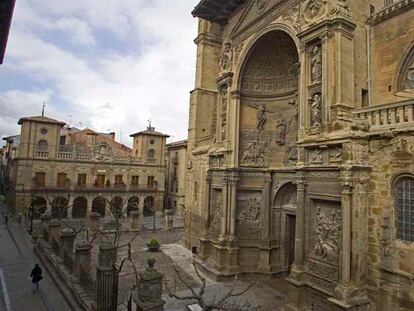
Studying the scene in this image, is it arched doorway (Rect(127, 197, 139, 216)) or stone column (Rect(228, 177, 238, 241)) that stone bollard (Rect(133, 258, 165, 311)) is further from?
arched doorway (Rect(127, 197, 139, 216))

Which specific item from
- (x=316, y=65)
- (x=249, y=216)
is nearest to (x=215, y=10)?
(x=316, y=65)

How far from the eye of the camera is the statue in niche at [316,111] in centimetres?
1069

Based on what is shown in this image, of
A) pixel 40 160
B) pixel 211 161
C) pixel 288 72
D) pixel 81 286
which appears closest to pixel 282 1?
pixel 288 72

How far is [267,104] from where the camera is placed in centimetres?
1573

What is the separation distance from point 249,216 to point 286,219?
6.04 feet

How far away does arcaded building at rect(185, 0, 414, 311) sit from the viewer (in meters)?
8.57

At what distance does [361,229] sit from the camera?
8.86m

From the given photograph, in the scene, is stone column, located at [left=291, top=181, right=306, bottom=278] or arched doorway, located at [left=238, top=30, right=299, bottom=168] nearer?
stone column, located at [left=291, top=181, right=306, bottom=278]

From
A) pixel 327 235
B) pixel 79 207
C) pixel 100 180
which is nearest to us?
pixel 327 235

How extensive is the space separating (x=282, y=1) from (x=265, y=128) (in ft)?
19.1

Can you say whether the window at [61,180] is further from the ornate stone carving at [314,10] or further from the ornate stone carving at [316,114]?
the ornate stone carving at [314,10]

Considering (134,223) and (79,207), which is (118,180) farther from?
(134,223)

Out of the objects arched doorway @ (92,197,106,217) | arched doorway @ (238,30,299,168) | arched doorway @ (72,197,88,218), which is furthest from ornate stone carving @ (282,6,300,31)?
arched doorway @ (72,197,88,218)

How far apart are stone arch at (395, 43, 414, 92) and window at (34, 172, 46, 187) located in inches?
1284
